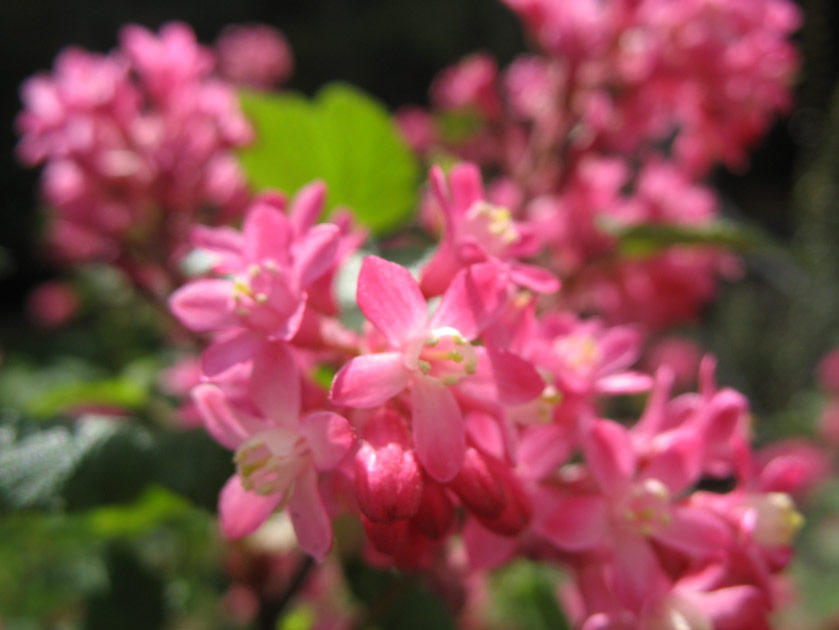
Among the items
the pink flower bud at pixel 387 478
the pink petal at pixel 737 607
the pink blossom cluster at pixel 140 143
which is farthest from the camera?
the pink blossom cluster at pixel 140 143

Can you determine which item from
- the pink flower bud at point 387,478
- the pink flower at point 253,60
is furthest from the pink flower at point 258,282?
the pink flower at point 253,60

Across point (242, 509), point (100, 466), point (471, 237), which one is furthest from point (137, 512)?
point (471, 237)

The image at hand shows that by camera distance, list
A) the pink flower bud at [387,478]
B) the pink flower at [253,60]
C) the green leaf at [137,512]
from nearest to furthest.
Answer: the pink flower bud at [387,478]
the green leaf at [137,512]
the pink flower at [253,60]

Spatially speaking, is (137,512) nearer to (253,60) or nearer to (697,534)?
(697,534)

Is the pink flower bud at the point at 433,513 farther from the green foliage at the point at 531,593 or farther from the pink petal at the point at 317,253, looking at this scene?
the green foliage at the point at 531,593

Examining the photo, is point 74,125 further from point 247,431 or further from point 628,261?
point 628,261

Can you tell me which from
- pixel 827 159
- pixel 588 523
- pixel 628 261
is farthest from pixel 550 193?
pixel 827 159
